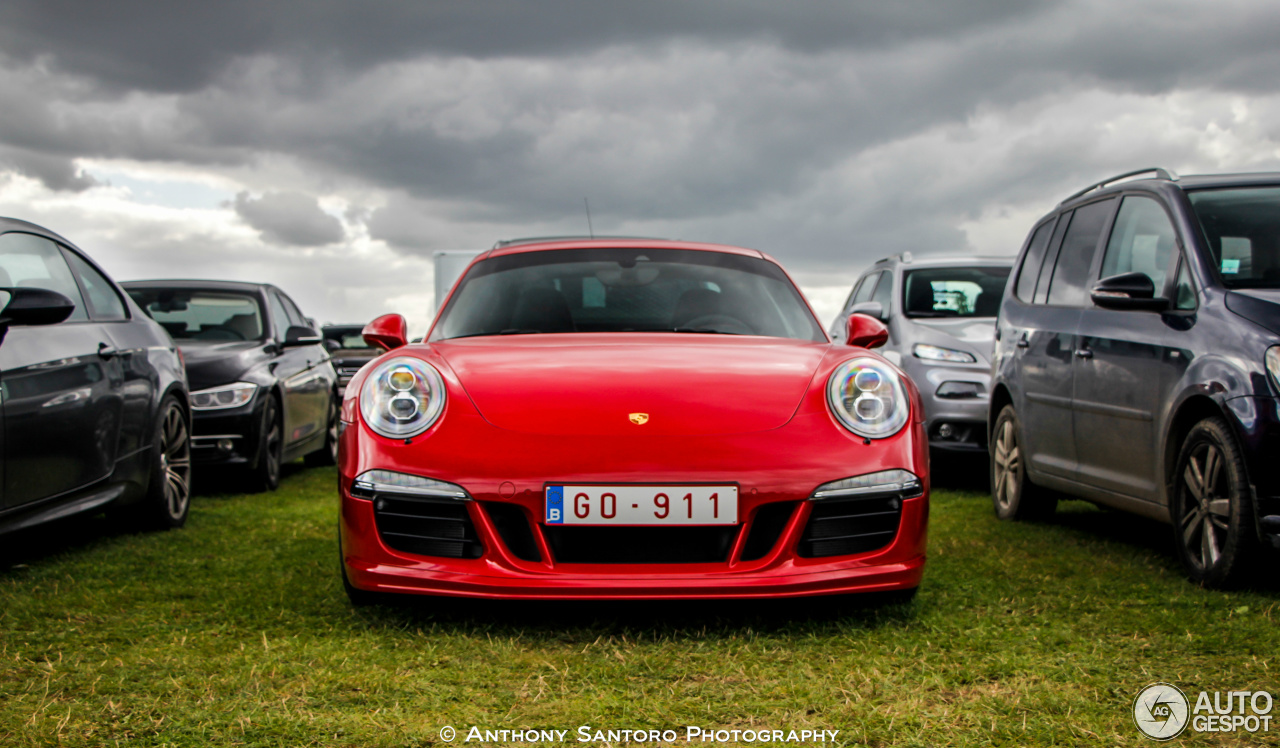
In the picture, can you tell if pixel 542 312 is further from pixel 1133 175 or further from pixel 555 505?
pixel 1133 175

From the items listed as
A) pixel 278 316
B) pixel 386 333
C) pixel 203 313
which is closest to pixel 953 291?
pixel 278 316

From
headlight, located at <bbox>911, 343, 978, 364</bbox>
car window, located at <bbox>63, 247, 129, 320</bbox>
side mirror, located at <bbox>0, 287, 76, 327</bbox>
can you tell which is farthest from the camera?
headlight, located at <bbox>911, 343, 978, 364</bbox>

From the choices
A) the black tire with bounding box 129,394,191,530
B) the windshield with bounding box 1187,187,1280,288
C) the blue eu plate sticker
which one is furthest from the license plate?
the black tire with bounding box 129,394,191,530

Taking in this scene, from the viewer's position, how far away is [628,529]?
12.0ft

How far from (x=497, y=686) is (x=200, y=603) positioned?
166cm

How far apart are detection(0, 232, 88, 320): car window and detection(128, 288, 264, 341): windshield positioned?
360cm

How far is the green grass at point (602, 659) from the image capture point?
9.66ft

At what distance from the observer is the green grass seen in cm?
294

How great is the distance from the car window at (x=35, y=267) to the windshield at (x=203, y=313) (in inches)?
142

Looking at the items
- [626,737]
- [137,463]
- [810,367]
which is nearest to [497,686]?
[626,737]

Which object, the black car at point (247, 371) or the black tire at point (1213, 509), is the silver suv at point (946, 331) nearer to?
the black tire at point (1213, 509)

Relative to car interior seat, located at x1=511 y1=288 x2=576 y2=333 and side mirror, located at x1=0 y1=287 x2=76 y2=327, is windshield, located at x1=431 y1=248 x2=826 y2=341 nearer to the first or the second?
car interior seat, located at x1=511 y1=288 x2=576 y2=333

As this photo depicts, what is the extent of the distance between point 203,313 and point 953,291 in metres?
5.57

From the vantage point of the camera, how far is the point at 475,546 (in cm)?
371
